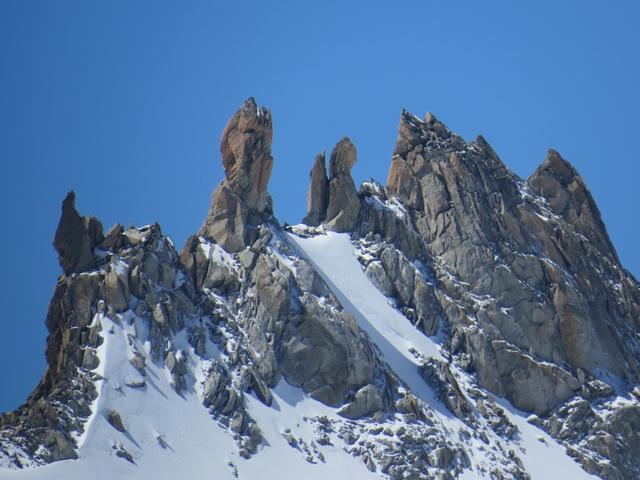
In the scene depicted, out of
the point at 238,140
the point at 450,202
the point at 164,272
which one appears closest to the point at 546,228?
the point at 450,202

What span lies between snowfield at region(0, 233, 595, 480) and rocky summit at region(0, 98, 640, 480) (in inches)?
6.3

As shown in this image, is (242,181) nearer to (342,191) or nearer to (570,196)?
(342,191)

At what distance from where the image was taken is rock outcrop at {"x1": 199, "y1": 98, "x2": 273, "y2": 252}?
13900 centimetres

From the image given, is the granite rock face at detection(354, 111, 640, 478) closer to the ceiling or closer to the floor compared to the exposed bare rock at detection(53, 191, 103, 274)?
closer to the floor

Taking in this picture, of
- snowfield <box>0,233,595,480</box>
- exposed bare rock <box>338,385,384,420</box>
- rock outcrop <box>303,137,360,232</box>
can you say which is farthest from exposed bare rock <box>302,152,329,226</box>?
exposed bare rock <box>338,385,384,420</box>

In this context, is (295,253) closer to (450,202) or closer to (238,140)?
(238,140)

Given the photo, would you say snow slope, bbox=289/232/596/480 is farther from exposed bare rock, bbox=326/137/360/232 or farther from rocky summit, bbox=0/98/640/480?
exposed bare rock, bbox=326/137/360/232

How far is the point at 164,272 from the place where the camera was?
130m

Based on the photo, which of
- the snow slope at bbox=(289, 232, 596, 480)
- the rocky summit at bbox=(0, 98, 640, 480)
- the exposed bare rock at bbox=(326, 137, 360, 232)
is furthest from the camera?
the exposed bare rock at bbox=(326, 137, 360, 232)

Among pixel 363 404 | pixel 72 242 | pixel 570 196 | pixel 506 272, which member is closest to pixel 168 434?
pixel 72 242

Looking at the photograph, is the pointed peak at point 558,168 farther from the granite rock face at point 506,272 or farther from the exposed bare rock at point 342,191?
the exposed bare rock at point 342,191

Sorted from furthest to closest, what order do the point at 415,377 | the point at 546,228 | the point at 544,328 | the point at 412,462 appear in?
the point at 546,228 → the point at 544,328 → the point at 415,377 → the point at 412,462

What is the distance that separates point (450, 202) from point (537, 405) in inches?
902

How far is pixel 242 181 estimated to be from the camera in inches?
5591
